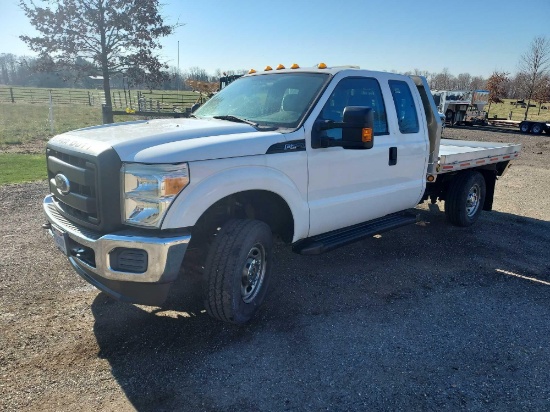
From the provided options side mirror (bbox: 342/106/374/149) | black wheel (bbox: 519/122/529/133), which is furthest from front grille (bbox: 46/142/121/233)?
black wheel (bbox: 519/122/529/133)

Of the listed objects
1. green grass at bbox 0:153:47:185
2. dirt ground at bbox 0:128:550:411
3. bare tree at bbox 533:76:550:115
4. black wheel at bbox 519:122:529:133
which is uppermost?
bare tree at bbox 533:76:550:115

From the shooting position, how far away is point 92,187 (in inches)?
119

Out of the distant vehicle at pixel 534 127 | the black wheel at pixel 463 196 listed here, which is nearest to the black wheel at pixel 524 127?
the distant vehicle at pixel 534 127

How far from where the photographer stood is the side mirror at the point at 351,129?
350 centimetres

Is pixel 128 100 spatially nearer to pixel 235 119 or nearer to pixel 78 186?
pixel 235 119

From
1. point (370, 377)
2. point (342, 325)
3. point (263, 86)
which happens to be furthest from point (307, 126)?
point (370, 377)

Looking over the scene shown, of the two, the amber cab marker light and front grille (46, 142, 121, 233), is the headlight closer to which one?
front grille (46, 142, 121, 233)

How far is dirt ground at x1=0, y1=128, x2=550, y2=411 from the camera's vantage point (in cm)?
275

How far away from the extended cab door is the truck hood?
595mm

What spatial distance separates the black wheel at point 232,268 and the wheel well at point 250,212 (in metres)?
0.18

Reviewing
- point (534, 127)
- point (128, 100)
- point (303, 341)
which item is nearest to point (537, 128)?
point (534, 127)

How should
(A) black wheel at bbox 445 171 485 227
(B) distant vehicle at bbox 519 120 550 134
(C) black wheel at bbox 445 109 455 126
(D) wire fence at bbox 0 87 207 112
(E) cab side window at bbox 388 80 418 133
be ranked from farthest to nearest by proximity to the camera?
(C) black wheel at bbox 445 109 455 126 < (D) wire fence at bbox 0 87 207 112 < (B) distant vehicle at bbox 519 120 550 134 < (A) black wheel at bbox 445 171 485 227 < (E) cab side window at bbox 388 80 418 133

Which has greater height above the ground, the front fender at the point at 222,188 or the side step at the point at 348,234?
Result: the front fender at the point at 222,188

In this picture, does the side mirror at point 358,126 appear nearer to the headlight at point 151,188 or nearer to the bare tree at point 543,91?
the headlight at point 151,188
